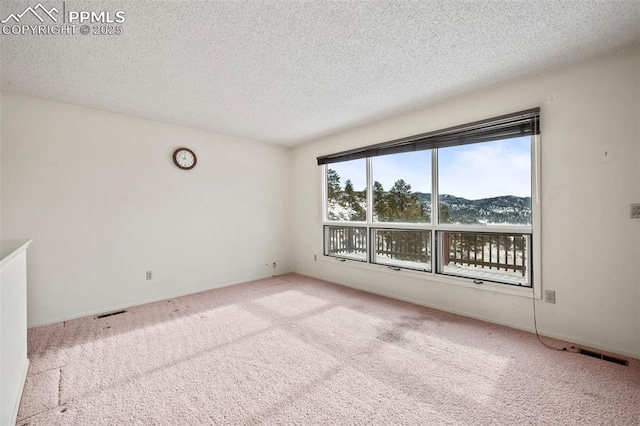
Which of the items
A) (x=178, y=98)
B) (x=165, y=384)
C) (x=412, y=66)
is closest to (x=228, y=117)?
(x=178, y=98)

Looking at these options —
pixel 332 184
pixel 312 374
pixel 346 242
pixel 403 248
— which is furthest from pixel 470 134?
pixel 312 374

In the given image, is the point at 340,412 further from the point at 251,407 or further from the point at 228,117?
the point at 228,117

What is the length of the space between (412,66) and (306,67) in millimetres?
895

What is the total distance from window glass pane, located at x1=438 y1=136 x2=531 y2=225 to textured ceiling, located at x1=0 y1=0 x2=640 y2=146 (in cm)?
65

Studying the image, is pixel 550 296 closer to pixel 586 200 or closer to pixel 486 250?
pixel 486 250

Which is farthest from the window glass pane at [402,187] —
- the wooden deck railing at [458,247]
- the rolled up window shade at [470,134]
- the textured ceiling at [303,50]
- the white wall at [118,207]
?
the white wall at [118,207]

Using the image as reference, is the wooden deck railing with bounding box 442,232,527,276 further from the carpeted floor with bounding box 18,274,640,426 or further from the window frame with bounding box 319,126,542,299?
the carpeted floor with bounding box 18,274,640,426

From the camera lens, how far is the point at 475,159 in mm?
2920

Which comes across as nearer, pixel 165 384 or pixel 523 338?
pixel 165 384

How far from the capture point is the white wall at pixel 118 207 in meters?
2.74

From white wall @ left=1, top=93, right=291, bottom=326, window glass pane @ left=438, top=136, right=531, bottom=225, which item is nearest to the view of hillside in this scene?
window glass pane @ left=438, top=136, right=531, bottom=225

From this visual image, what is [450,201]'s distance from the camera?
10.2ft

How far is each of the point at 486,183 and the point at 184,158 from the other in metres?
3.81

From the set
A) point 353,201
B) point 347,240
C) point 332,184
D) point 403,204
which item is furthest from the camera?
point 332,184
